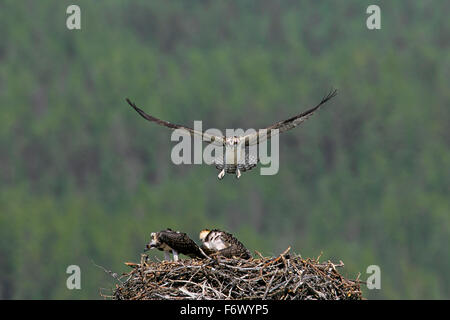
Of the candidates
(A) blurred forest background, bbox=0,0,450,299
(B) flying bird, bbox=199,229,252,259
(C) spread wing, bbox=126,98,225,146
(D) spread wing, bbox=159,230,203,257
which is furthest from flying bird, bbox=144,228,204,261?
(A) blurred forest background, bbox=0,0,450,299

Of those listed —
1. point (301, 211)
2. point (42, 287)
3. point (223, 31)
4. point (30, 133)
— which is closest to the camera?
point (42, 287)

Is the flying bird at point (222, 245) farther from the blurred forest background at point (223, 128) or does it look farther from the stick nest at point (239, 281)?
the blurred forest background at point (223, 128)

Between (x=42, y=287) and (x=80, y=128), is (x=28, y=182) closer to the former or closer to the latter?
(x=80, y=128)

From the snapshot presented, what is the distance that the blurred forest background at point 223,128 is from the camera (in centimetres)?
6156

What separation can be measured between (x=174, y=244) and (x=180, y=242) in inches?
4.0

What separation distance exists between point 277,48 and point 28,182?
1047 inches

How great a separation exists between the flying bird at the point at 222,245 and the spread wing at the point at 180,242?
0.22 meters

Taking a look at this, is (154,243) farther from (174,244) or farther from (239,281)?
(239,281)

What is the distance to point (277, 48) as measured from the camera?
312 ft

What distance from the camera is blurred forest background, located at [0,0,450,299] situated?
61.6 m

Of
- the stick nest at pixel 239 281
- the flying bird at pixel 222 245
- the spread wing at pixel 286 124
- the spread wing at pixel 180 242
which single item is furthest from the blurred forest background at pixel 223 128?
the stick nest at pixel 239 281

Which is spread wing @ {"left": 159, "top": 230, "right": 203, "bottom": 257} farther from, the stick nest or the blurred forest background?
the blurred forest background

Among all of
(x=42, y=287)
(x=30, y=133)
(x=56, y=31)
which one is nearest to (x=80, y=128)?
(x=30, y=133)

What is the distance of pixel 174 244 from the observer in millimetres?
14094
